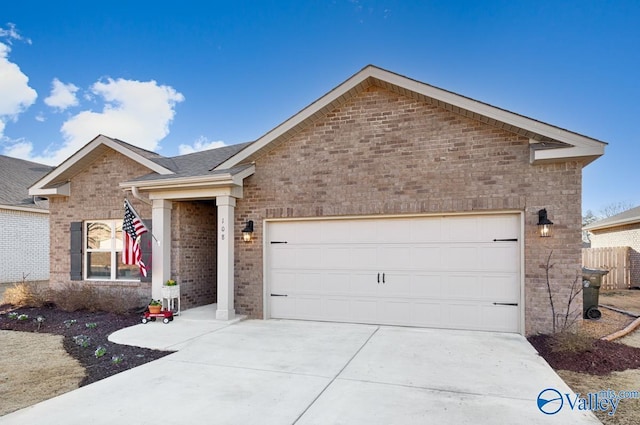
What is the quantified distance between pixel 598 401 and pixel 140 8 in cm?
1452

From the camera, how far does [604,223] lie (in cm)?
1911

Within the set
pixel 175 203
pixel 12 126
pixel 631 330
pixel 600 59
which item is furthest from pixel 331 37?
pixel 12 126

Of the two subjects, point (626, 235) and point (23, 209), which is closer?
point (23, 209)

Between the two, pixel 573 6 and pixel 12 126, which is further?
pixel 12 126

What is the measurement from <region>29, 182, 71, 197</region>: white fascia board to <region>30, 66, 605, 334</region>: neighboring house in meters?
2.38

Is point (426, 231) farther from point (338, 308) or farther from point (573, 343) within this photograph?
point (573, 343)

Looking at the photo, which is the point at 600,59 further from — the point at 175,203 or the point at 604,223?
the point at 175,203

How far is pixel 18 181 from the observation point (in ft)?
58.5

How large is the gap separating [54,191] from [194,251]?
440 cm

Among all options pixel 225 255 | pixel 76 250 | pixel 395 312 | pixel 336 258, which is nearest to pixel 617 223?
pixel 395 312

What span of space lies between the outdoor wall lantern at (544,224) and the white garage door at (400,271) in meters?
0.41

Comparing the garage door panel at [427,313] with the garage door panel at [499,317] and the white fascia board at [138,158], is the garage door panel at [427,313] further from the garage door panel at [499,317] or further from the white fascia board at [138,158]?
the white fascia board at [138,158]

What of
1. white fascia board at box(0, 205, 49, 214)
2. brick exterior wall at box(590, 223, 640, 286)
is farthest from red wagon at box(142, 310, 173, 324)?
brick exterior wall at box(590, 223, 640, 286)

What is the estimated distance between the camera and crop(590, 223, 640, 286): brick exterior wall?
591 inches
